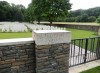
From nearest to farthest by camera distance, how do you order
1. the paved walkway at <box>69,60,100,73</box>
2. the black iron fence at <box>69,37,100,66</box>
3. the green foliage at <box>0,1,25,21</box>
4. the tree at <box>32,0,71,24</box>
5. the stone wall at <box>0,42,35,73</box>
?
the stone wall at <box>0,42,35,73</box>, the paved walkway at <box>69,60,100,73</box>, the black iron fence at <box>69,37,100,66</box>, the tree at <box>32,0,71,24</box>, the green foliage at <box>0,1,25,21</box>

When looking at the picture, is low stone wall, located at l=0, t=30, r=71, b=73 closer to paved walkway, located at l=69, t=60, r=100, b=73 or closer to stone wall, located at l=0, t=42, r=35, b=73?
stone wall, located at l=0, t=42, r=35, b=73

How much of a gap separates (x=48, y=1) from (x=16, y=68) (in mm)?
20867

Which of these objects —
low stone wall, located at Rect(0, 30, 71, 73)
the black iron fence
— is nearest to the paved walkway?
the black iron fence

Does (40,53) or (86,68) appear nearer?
(40,53)

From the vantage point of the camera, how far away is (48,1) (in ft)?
72.3

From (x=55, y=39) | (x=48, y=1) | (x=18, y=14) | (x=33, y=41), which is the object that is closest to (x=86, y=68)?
(x=55, y=39)

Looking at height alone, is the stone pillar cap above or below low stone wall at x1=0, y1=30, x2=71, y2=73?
above

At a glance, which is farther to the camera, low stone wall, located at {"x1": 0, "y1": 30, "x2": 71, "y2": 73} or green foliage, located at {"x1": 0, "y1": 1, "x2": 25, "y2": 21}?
green foliage, located at {"x1": 0, "y1": 1, "x2": 25, "y2": 21}

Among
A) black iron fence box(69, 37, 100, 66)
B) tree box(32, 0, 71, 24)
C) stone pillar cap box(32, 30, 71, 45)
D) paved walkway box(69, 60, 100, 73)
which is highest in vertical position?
Result: tree box(32, 0, 71, 24)

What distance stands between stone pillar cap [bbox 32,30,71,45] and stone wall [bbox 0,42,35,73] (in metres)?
0.27

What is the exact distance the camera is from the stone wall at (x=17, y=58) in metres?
2.37

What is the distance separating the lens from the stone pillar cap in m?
2.46

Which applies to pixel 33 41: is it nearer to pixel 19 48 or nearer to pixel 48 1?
pixel 19 48

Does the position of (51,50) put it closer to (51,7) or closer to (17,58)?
(17,58)
